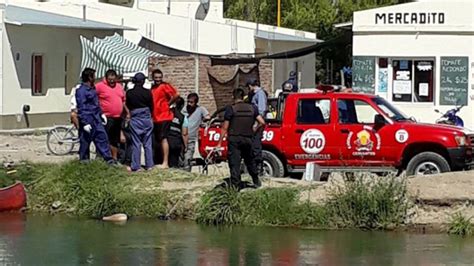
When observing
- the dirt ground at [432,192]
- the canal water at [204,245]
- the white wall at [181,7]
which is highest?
the white wall at [181,7]

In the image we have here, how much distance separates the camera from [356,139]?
19.3 m

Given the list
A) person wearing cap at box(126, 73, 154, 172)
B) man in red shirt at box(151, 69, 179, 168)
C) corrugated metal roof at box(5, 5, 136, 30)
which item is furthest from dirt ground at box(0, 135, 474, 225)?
corrugated metal roof at box(5, 5, 136, 30)

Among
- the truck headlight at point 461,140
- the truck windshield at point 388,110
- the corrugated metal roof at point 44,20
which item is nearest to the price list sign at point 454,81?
the truck windshield at point 388,110

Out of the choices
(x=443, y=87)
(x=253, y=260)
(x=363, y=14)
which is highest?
(x=363, y=14)

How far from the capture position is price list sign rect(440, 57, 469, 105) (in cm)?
2916

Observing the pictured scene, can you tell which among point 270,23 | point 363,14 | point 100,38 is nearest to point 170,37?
point 100,38

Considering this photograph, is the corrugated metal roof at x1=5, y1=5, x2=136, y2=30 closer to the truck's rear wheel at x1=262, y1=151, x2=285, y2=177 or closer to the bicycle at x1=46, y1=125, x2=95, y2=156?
the bicycle at x1=46, y1=125, x2=95, y2=156

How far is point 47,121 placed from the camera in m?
36.3

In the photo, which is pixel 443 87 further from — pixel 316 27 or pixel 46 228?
pixel 316 27

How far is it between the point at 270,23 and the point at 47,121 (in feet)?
90.0

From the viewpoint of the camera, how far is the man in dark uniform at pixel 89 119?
59.8ft

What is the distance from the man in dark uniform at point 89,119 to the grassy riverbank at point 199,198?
93 centimetres

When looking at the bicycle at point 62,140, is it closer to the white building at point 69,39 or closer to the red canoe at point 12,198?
the white building at point 69,39

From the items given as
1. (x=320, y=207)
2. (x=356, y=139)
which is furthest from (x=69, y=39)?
(x=320, y=207)
